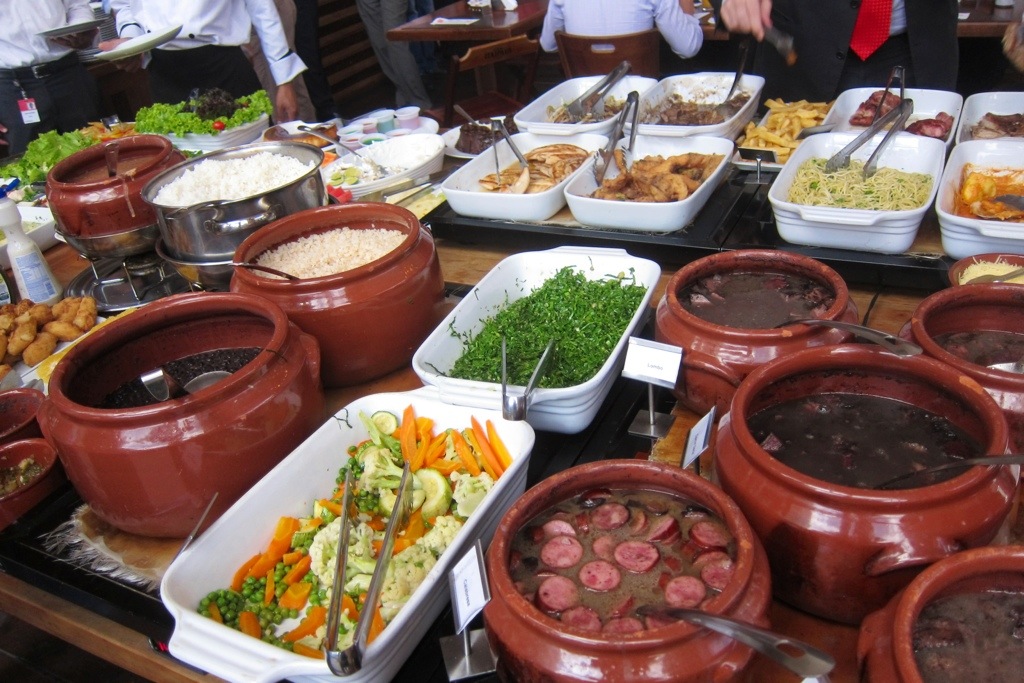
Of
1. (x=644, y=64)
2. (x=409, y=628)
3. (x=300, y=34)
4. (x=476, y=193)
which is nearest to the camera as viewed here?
(x=409, y=628)

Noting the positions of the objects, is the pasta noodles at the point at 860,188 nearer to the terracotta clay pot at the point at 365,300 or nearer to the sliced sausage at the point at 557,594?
the terracotta clay pot at the point at 365,300

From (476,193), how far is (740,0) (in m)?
1.20

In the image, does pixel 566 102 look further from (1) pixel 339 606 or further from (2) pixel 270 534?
(1) pixel 339 606

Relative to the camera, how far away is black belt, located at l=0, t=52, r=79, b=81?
473 centimetres

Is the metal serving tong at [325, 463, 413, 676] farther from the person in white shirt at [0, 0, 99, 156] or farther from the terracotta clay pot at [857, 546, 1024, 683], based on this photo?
the person in white shirt at [0, 0, 99, 156]

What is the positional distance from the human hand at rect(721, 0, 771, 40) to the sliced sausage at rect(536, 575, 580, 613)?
232 centimetres

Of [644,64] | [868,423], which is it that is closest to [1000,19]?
[644,64]

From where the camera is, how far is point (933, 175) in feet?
7.32

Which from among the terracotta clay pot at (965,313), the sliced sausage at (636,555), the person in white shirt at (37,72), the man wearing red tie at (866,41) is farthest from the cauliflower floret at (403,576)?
the person in white shirt at (37,72)

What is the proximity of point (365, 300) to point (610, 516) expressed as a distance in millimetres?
854

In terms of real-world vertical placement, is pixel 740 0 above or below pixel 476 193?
above

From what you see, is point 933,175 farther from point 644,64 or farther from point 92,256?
point 92,256

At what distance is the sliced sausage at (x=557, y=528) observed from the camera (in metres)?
1.12

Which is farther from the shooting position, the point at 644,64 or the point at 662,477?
the point at 644,64
